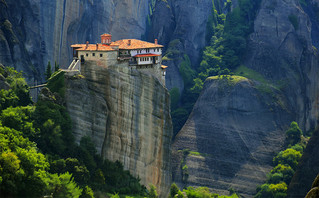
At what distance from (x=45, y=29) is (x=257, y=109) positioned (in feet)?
133

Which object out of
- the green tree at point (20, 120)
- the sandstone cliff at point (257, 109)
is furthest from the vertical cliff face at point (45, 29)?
the green tree at point (20, 120)

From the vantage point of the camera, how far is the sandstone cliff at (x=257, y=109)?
469 ft

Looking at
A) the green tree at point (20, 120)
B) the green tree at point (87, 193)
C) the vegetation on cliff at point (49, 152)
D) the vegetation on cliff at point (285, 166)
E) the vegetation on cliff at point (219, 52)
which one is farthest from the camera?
the vegetation on cliff at point (219, 52)

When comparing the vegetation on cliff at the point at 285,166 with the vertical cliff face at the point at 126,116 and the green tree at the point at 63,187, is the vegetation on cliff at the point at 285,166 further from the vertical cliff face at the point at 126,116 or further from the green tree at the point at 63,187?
the green tree at the point at 63,187

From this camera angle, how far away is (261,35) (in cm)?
17050

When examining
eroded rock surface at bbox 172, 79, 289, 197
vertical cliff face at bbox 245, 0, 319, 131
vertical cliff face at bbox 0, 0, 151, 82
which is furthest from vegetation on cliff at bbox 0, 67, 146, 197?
vertical cliff face at bbox 245, 0, 319, 131

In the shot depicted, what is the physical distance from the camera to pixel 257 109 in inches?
6097

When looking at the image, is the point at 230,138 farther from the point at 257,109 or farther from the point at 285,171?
the point at 285,171

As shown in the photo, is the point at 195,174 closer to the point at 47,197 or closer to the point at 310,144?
the point at 310,144

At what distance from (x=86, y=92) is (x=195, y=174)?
48.8 metres

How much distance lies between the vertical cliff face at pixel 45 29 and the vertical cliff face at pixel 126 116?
24502mm

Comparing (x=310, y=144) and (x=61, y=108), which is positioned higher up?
(x=61, y=108)

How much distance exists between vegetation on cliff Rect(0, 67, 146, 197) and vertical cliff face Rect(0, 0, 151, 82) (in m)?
22.3

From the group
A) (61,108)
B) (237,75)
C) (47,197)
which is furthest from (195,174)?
(47,197)
